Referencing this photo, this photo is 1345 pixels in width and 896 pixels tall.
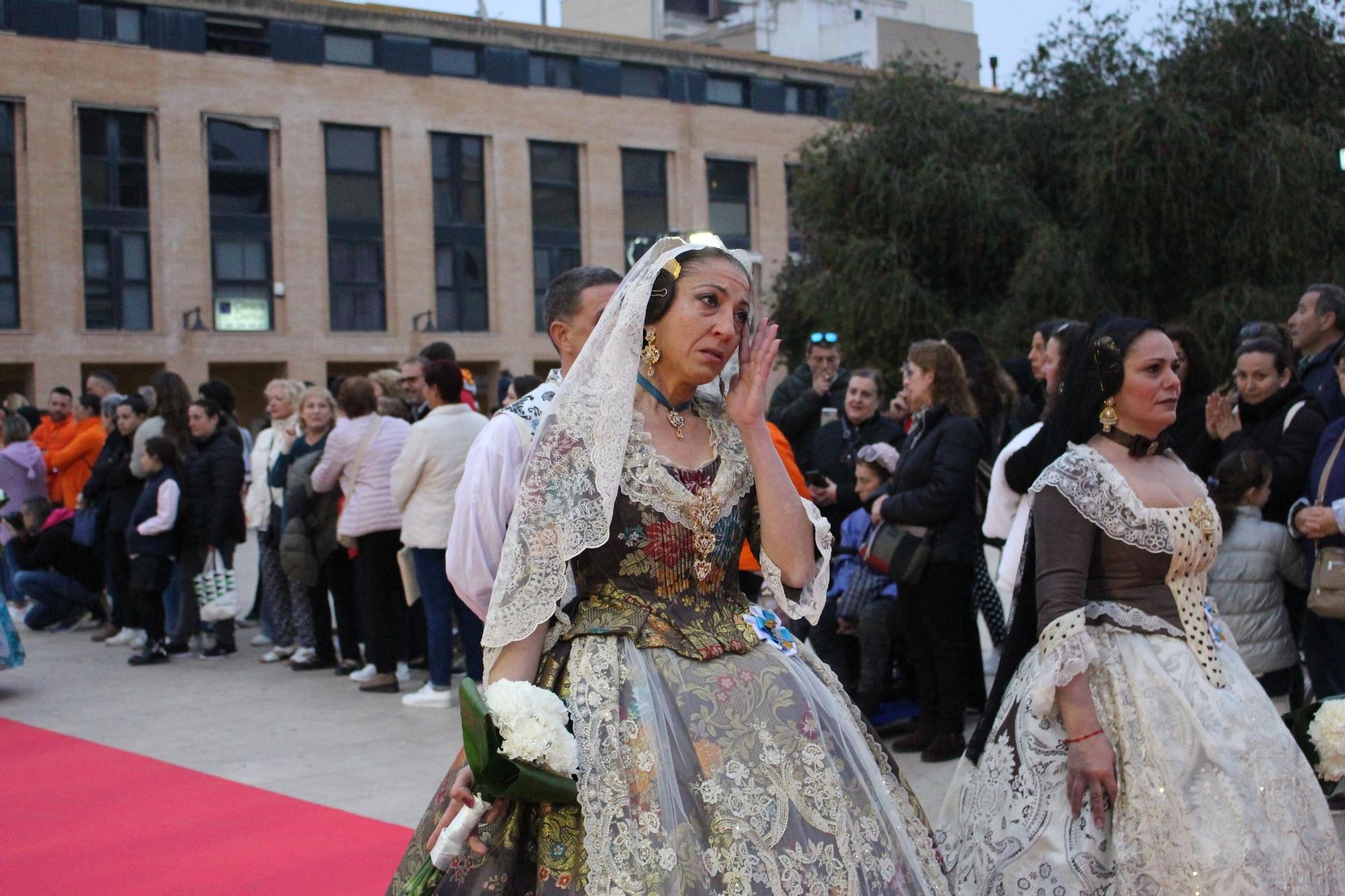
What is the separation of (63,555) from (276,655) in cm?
273

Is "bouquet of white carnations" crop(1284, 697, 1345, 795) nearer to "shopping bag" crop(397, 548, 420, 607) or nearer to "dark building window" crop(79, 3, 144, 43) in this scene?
"shopping bag" crop(397, 548, 420, 607)

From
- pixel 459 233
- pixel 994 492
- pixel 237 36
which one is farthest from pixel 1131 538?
pixel 459 233

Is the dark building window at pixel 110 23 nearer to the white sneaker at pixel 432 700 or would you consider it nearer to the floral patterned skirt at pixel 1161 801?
the white sneaker at pixel 432 700

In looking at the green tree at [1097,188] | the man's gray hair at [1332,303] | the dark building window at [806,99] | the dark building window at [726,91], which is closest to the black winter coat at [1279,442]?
the man's gray hair at [1332,303]

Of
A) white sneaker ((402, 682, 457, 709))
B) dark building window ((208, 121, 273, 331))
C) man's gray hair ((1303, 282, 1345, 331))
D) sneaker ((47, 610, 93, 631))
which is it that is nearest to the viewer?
man's gray hair ((1303, 282, 1345, 331))

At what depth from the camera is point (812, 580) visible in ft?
10.6

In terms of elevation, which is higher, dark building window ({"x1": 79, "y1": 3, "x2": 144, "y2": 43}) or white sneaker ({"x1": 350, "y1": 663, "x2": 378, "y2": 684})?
dark building window ({"x1": 79, "y1": 3, "x2": 144, "y2": 43})

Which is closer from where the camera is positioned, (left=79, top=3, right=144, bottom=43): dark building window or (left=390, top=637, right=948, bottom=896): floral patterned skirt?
(left=390, top=637, right=948, bottom=896): floral patterned skirt

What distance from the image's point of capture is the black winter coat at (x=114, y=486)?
382 inches

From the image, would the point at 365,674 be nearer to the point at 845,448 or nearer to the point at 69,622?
the point at 845,448

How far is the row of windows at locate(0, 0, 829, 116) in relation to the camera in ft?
93.0

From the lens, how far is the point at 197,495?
30.1ft

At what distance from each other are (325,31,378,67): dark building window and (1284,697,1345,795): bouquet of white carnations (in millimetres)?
30086

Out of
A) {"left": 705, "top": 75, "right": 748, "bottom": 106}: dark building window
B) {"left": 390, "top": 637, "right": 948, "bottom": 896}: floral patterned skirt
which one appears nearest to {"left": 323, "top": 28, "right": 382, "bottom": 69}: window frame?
{"left": 705, "top": 75, "right": 748, "bottom": 106}: dark building window
